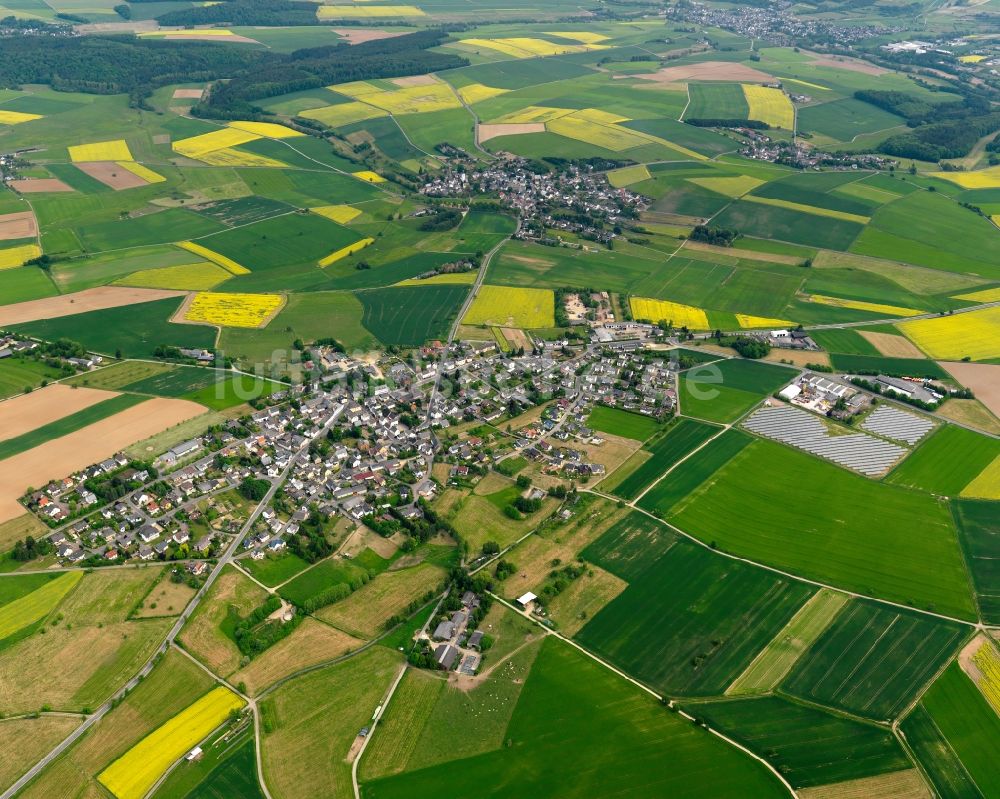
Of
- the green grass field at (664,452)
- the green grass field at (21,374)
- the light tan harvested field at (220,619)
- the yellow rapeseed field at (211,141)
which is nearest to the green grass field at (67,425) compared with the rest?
the green grass field at (21,374)

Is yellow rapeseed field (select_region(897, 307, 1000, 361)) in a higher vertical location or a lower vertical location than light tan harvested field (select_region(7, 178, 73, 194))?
lower

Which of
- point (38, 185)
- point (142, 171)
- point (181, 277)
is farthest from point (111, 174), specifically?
point (181, 277)

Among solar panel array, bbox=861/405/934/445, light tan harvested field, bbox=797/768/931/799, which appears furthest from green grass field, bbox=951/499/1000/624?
light tan harvested field, bbox=797/768/931/799

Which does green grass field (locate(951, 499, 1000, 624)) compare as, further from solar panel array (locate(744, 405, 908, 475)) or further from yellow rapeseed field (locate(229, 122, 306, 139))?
yellow rapeseed field (locate(229, 122, 306, 139))

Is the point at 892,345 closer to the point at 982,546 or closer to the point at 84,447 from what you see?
the point at 982,546

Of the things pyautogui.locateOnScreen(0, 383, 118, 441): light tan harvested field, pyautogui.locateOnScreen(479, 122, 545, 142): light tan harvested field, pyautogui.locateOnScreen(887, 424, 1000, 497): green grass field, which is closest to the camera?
pyautogui.locateOnScreen(887, 424, 1000, 497): green grass field

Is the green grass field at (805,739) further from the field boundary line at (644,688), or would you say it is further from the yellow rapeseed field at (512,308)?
the yellow rapeseed field at (512,308)

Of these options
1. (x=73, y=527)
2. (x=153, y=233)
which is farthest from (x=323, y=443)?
(x=153, y=233)
